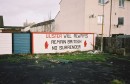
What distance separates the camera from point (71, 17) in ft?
117

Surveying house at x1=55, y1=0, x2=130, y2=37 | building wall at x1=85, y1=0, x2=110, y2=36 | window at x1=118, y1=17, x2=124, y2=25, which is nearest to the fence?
house at x1=55, y1=0, x2=130, y2=37

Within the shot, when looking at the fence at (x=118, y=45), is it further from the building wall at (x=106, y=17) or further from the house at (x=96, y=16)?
the building wall at (x=106, y=17)

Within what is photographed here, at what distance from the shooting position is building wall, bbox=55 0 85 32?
32656 millimetres

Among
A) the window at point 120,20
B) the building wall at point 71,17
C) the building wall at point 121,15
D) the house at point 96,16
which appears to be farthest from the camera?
the window at point 120,20

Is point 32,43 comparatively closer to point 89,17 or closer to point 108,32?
point 89,17

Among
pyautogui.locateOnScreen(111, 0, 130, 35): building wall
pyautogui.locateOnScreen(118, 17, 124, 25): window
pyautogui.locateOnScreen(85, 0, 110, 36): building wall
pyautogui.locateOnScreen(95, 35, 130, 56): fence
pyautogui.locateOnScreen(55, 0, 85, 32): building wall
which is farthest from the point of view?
pyautogui.locateOnScreen(118, 17, 124, 25): window

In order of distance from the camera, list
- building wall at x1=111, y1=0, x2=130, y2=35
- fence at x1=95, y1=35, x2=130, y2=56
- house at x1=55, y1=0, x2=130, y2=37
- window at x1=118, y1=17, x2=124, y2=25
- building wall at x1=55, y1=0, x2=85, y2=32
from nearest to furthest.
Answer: fence at x1=95, y1=35, x2=130, y2=56, house at x1=55, y1=0, x2=130, y2=37, building wall at x1=55, y1=0, x2=85, y2=32, building wall at x1=111, y1=0, x2=130, y2=35, window at x1=118, y1=17, x2=124, y2=25

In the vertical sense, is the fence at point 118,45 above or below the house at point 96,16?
below

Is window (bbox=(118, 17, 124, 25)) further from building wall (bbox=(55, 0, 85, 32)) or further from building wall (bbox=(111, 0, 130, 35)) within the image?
building wall (bbox=(55, 0, 85, 32))

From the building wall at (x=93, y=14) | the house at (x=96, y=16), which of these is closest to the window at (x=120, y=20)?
the house at (x=96, y=16)

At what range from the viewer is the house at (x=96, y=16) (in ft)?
106

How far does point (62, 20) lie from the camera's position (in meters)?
39.2

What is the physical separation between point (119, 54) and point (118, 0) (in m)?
15.3

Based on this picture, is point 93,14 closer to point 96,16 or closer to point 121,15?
point 96,16
